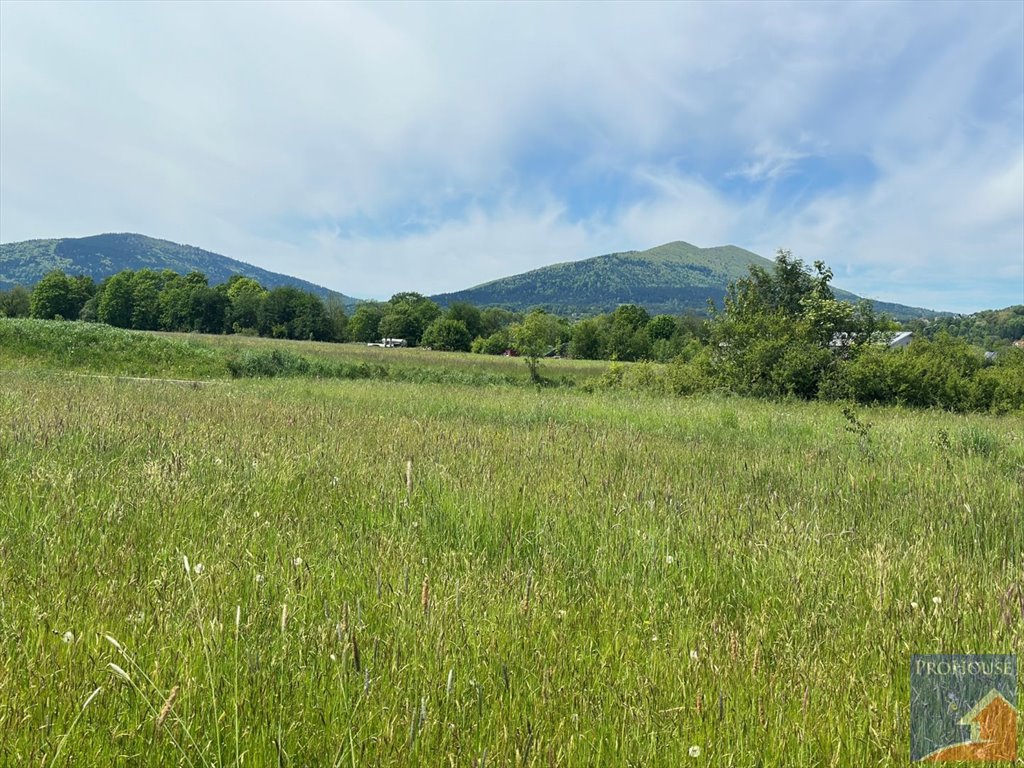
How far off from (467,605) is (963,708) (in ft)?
5.48

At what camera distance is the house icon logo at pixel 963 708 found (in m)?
1.47

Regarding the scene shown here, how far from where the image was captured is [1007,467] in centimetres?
603

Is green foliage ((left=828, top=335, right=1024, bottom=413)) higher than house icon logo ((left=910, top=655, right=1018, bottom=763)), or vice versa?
green foliage ((left=828, top=335, right=1024, bottom=413))

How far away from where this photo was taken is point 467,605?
216 cm

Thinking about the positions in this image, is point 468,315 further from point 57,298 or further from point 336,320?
point 57,298

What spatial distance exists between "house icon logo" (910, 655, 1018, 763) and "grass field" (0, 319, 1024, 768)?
0.07m

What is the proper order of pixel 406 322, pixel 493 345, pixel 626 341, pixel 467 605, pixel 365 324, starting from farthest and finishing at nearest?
pixel 365 324 < pixel 406 322 < pixel 626 341 < pixel 493 345 < pixel 467 605

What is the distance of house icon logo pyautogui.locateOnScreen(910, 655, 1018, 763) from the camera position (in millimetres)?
1472

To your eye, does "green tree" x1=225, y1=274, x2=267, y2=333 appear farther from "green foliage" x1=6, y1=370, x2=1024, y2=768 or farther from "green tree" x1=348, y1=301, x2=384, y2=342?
"green foliage" x1=6, y1=370, x2=1024, y2=768

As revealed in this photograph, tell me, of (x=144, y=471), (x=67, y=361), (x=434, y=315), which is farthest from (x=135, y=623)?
(x=434, y=315)

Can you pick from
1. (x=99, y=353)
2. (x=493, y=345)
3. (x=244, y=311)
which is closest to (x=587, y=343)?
(x=493, y=345)

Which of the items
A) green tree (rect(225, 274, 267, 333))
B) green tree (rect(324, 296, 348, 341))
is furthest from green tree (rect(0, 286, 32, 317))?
green tree (rect(324, 296, 348, 341))

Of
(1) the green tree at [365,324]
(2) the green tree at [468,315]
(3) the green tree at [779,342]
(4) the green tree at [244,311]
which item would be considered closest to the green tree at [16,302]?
(4) the green tree at [244,311]

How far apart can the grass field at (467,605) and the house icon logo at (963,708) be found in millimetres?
68
